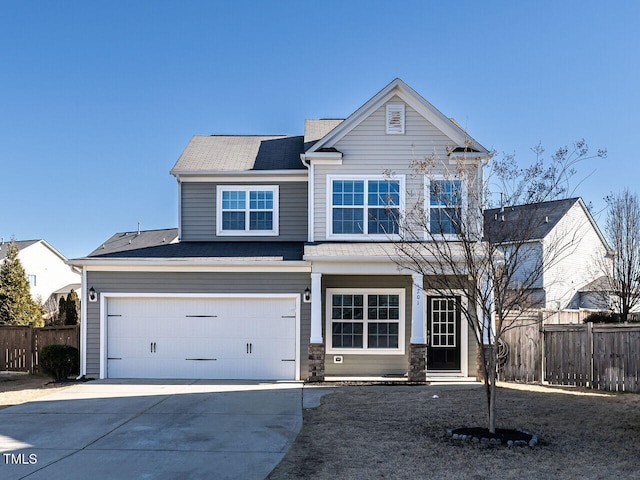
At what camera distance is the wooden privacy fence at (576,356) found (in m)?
13.7

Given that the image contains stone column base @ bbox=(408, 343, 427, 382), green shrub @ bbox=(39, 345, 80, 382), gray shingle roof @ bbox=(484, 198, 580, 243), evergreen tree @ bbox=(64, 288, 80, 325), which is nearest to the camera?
gray shingle roof @ bbox=(484, 198, 580, 243)

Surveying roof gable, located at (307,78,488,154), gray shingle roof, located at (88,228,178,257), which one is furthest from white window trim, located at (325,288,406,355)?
gray shingle roof, located at (88,228,178,257)

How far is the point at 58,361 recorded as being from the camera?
15.4 meters

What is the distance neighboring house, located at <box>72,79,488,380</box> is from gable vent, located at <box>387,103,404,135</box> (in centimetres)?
3

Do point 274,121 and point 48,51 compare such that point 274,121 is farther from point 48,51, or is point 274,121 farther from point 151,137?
point 48,51

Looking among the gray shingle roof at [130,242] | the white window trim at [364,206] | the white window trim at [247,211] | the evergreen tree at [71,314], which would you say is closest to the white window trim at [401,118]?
the white window trim at [364,206]

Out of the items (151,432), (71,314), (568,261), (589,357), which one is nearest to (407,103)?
(589,357)

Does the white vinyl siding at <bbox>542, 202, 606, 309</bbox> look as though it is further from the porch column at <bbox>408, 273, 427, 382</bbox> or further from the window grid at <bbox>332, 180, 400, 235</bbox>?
the porch column at <bbox>408, 273, 427, 382</bbox>

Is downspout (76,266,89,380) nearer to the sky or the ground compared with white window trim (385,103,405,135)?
nearer to the ground

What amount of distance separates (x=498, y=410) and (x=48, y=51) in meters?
15.6

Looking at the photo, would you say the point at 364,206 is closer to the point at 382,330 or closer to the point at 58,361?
the point at 382,330

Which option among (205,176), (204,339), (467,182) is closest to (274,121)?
(205,176)

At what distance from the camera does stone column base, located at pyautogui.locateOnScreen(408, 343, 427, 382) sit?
582 inches

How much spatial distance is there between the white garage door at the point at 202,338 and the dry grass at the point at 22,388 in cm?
166
